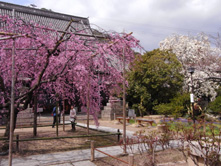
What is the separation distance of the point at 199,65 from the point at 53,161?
61.7ft

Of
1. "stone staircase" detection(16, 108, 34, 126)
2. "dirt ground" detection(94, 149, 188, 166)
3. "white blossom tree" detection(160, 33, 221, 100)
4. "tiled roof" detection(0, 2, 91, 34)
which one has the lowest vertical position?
"dirt ground" detection(94, 149, 188, 166)

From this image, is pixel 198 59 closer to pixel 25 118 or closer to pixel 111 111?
pixel 111 111

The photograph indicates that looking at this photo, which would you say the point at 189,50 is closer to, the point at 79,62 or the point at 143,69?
the point at 143,69

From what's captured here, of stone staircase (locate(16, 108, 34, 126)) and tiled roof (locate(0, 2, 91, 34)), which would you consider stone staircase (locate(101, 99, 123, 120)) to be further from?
tiled roof (locate(0, 2, 91, 34))

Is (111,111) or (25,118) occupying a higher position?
(111,111)

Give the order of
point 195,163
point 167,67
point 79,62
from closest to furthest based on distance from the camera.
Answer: point 195,163 → point 79,62 → point 167,67

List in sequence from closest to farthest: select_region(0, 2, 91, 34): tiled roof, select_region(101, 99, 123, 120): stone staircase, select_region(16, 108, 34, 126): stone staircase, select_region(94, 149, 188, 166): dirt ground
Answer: select_region(94, 149, 188, 166): dirt ground, select_region(16, 108, 34, 126): stone staircase, select_region(101, 99, 123, 120): stone staircase, select_region(0, 2, 91, 34): tiled roof

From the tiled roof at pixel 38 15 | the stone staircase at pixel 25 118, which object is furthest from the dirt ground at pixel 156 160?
the tiled roof at pixel 38 15

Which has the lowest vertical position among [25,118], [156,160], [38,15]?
[156,160]

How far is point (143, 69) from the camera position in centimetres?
2053

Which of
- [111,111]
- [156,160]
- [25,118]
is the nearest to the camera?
[156,160]

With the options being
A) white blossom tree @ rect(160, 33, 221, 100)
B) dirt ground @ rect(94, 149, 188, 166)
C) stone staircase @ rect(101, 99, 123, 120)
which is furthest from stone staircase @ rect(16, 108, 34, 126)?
white blossom tree @ rect(160, 33, 221, 100)

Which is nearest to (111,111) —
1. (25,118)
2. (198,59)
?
(25,118)

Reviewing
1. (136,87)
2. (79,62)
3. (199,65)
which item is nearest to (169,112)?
(136,87)
